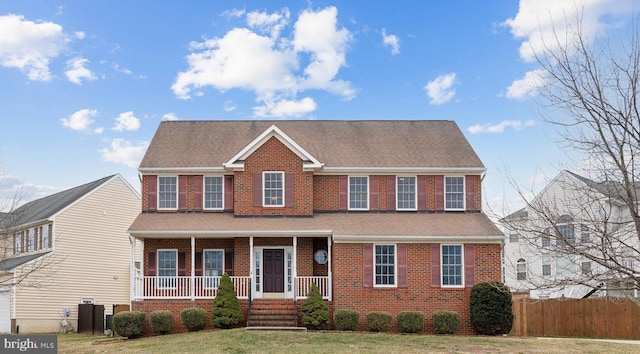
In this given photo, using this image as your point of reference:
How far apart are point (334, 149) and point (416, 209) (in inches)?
177

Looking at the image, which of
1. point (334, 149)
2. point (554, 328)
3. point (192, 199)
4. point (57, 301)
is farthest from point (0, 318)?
point (554, 328)

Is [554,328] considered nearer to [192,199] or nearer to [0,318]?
[192,199]

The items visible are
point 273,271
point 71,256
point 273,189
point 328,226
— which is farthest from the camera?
point 71,256

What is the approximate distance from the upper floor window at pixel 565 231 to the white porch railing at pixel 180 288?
1680 cm

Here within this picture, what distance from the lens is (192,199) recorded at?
31.1 m

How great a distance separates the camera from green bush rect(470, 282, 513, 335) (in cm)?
2705

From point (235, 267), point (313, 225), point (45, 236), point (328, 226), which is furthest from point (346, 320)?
point (45, 236)

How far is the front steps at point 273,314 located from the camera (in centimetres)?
2742

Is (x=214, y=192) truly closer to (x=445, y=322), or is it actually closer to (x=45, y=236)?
(x=445, y=322)

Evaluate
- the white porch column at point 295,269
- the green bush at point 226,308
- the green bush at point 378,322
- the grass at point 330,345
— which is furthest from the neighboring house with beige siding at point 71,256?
the green bush at point 378,322

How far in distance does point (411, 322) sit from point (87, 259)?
20.1 metres

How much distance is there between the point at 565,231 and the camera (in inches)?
536

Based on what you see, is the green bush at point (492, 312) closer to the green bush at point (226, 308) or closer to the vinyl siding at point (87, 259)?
the green bush at point (226, 308)

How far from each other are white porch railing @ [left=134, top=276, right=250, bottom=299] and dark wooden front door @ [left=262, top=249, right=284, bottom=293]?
1.08m
